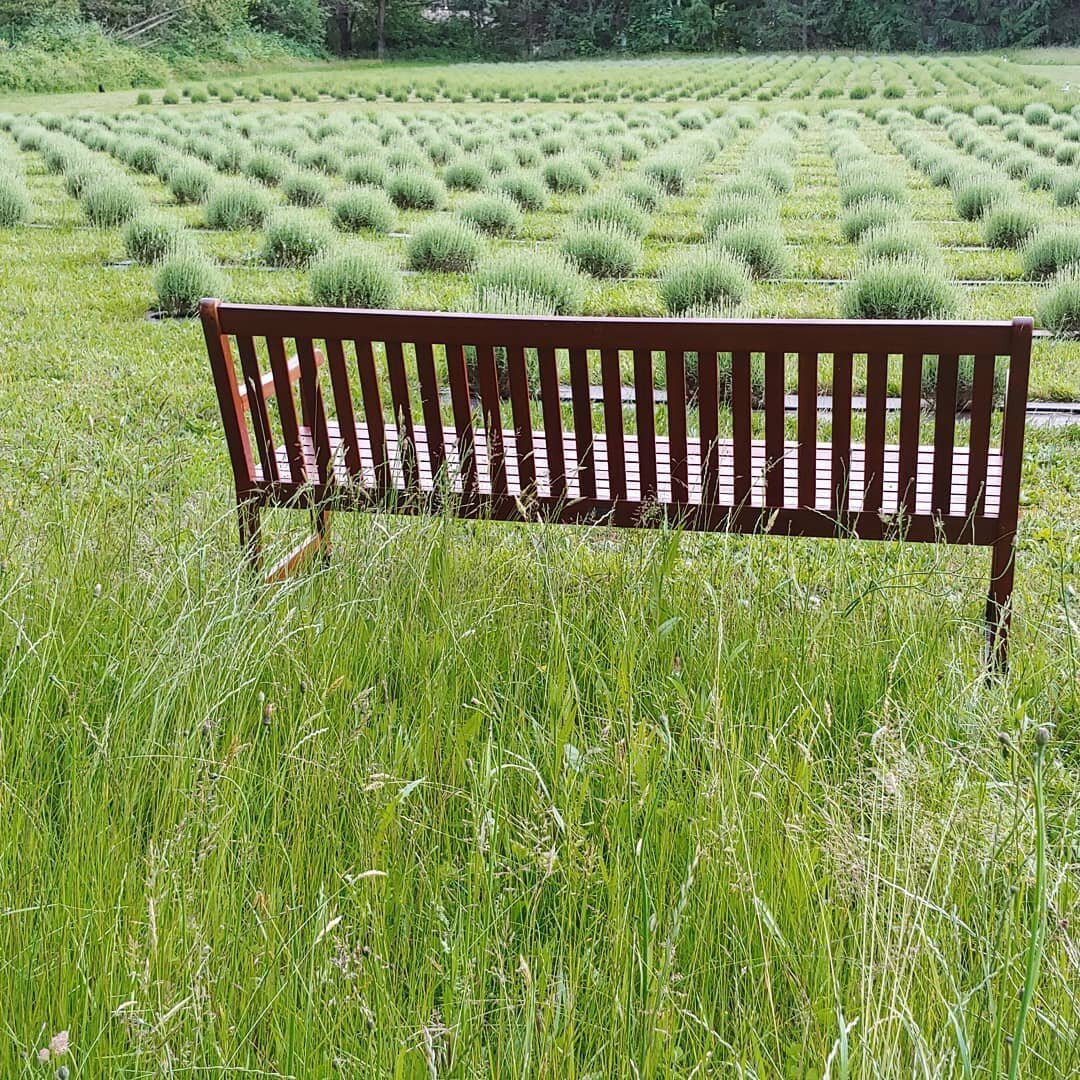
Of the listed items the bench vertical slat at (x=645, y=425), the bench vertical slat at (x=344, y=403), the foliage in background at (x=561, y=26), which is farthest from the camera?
the foliage in background at (x=561, y=26)

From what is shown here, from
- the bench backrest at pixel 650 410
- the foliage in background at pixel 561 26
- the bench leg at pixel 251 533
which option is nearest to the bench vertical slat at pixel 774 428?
the bench backrest at pixel 650 410

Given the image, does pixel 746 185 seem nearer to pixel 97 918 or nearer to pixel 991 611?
pixel 991 611

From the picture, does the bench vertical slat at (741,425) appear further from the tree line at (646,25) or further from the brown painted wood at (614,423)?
the tree line at (646,25)

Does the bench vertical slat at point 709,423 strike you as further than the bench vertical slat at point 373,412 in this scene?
No

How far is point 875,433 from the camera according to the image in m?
3.16

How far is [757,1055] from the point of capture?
1.53m

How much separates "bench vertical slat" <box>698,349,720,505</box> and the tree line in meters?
53.7

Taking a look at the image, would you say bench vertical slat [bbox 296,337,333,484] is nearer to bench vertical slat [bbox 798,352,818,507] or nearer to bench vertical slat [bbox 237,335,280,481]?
bench vertical slat [bbox 237,335,280,481]

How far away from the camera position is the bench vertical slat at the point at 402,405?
336cm

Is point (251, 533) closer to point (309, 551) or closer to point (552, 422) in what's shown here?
point (309, 551)

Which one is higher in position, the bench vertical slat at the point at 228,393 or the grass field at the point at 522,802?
the bench vertical slat at the point at 228,393

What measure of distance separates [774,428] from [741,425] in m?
0.08

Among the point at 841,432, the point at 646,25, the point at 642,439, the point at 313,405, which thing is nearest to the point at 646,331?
the point at 642,439

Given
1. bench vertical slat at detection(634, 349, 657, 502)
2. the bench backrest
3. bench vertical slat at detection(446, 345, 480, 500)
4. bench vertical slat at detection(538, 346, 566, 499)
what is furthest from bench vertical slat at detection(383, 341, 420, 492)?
bench vertical slat at detection(634, 349, 657, 502)
